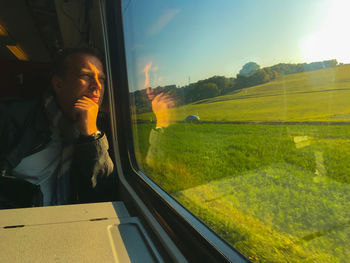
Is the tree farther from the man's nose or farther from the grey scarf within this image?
the grey scarf

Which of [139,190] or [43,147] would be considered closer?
[139,190]

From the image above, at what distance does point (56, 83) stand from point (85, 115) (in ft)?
1.65

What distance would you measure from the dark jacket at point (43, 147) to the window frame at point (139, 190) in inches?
6.9

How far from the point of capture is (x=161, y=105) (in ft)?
5.11

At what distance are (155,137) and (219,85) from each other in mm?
788

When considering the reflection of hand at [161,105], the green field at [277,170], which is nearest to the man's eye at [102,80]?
the reflection of hand at [161,105]

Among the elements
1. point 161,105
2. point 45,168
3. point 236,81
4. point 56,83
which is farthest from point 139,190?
point 56,83

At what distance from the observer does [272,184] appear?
0.78 m

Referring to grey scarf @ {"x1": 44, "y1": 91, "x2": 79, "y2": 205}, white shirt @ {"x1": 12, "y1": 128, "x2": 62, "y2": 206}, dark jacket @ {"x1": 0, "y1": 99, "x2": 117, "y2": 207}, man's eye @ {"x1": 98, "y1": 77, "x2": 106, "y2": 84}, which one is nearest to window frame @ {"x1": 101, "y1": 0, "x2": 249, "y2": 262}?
man's eye @ {"x1": 98, "y1": 77, "x2": 106, "y2": 84}

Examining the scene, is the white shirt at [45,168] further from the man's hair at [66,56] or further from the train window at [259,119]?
the train window at [259,119]

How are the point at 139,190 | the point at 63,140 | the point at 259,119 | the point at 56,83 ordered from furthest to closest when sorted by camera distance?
1. the point at 56,83
2. the point at 63,140
3. the point at 139,190
4. the point at 259,119

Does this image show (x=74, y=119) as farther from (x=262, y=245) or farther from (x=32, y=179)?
(x=262, y=245)

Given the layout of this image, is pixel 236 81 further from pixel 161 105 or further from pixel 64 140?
pixel 64 140

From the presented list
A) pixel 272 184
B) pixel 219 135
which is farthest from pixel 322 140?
pixel 219 135
